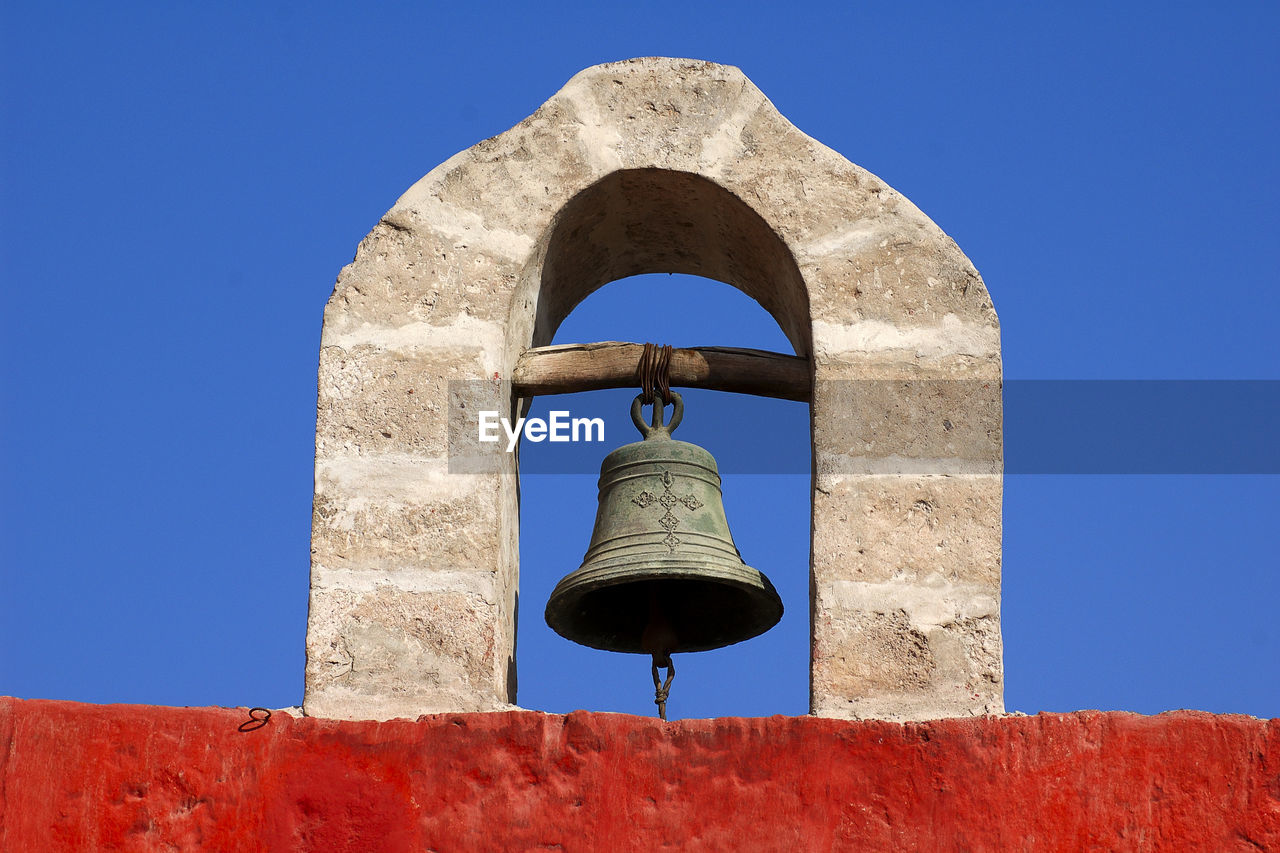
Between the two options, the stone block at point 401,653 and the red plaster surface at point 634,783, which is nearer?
the red plaster surface at point 634,783

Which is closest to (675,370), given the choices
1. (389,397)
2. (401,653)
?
(389,397)

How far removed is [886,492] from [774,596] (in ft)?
1.62

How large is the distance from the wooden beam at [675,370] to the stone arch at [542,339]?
3.3 inches

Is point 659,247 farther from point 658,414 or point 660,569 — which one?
point 660,569

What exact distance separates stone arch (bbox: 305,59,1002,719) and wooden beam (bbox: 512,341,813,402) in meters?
0.08

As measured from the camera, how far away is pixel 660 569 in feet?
14.4

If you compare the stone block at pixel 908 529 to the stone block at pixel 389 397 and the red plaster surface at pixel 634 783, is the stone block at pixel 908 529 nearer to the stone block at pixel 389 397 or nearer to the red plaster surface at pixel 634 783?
the red plaster surface at pixel 634 783

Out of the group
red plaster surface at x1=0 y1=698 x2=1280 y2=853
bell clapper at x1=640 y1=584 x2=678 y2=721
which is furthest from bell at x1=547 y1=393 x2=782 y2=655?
red plaster surface at x1=0 y1=698 x2=1280 y2=853

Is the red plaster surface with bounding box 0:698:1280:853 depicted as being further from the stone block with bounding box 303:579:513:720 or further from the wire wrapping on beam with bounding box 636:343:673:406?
the wire wrapping on beam with bounding box 636:343:673:406

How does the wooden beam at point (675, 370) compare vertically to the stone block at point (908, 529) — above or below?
above

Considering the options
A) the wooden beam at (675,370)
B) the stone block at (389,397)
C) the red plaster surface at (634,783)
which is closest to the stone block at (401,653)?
the red plaster surface at (634,783)

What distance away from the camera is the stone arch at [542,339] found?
4.05 meters

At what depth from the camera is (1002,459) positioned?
168 inches

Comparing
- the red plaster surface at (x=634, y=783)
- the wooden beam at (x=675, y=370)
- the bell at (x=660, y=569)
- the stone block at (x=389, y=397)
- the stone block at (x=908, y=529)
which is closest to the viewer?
the red plaster surface at (x=634, y=783)
